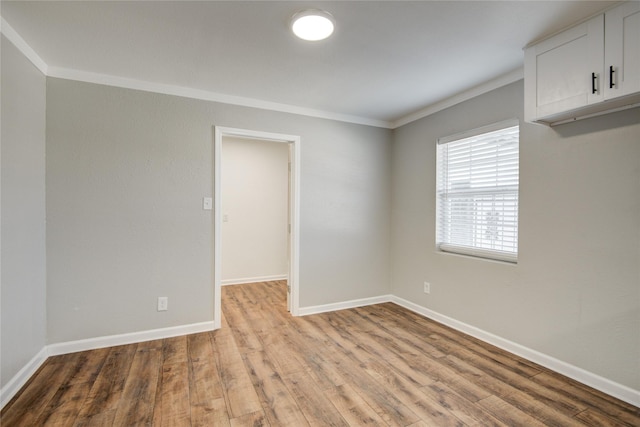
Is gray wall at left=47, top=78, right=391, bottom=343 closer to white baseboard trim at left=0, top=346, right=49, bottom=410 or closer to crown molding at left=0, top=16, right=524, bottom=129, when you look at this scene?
crown molding at left=0, top=16, right=524, bottom=129

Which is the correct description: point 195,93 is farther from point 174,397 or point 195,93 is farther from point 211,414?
point 211,414

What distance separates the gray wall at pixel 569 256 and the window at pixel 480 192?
0.11m

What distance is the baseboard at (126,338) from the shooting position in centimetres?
261

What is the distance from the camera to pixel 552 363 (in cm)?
238

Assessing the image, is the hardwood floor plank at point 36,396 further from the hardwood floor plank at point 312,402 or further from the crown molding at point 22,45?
the crown molding at point 22,45

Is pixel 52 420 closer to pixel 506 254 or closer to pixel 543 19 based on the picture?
pixel 506 254

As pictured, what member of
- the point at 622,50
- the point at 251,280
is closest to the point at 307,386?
the point at 622,50

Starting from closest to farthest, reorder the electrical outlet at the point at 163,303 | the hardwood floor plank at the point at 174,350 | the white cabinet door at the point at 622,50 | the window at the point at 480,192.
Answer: the white cabinet door at the point at 622,50 < the hardwood floor plank at the point at 174,350 < the window at the point at 480,192 < the electrical outlet at the point at 163,303

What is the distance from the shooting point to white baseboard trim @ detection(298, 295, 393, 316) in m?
3.66

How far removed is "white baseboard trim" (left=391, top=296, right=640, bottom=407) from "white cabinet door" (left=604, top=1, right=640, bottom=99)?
1.85 metres

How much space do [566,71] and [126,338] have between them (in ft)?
13.2

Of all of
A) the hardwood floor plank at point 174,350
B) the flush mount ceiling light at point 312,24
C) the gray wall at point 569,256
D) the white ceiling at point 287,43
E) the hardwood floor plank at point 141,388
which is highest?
the white ceiling at point 287,43

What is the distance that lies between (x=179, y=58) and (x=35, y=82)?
3.60 feet

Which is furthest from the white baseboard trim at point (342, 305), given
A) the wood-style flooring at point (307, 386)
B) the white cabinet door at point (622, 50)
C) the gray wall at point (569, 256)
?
the white cabinet door at point (622, 50)
